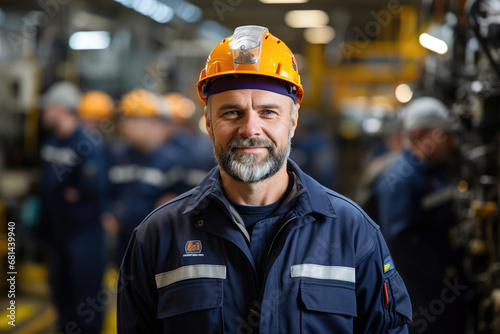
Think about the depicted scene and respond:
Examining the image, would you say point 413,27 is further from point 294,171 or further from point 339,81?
point 294,171

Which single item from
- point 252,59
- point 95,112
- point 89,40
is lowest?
point 252,59

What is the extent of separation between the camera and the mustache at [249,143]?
186 cm

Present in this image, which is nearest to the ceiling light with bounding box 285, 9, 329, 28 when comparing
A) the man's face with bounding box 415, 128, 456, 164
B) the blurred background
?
the blurred background

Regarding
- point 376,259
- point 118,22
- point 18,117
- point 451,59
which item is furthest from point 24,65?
point 376,259

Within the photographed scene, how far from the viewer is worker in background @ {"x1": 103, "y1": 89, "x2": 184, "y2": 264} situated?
511 centimetres

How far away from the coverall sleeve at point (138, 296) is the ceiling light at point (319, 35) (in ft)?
47.4

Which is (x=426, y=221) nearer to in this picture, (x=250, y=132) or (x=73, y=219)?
(x=250, y=132)

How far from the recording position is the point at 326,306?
1776mm

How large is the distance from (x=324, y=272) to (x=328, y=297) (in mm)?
86

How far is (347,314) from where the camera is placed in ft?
5.89

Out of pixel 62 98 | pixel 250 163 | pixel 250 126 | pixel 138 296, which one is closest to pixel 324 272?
pixel 250 163

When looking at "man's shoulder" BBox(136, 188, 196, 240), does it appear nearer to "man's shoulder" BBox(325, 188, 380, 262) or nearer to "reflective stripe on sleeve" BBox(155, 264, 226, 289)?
"reflective stripe on sleeve" BBox(155, 264, 226, 289)

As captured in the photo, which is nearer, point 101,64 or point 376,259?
point 376,259

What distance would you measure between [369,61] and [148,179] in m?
8.31
